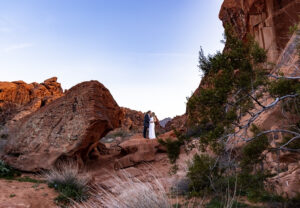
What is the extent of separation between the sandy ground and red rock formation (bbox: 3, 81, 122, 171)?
51.5 inches

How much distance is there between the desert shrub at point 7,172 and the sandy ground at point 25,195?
850 millimetres

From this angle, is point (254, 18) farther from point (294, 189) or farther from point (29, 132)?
point (29, 132)

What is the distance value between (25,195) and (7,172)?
2645mm

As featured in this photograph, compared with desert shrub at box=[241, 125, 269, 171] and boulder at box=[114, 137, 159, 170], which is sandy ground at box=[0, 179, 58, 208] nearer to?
boulder at box=[114, 137, 159, 170]

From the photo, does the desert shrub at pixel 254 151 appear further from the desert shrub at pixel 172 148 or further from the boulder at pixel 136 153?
the boulder at pixel 136 153

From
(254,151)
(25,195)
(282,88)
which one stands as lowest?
(25,195)

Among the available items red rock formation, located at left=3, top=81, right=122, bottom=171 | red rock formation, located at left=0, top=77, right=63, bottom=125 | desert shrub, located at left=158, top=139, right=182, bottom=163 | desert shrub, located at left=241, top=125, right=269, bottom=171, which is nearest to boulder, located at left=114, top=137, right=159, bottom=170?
red rock formation, located at left=3, top=81, right=122, bottom=171

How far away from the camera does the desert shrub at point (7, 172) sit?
7.76 m

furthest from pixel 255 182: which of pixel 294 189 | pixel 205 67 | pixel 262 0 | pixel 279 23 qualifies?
pixel 262 0

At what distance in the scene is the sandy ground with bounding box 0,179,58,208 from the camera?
527 cm

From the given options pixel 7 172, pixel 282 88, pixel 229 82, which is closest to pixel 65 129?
pixel 7 172

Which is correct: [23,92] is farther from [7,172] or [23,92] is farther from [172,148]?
[172,148]

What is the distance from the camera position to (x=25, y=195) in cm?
587

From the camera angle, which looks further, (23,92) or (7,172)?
(23,92)
